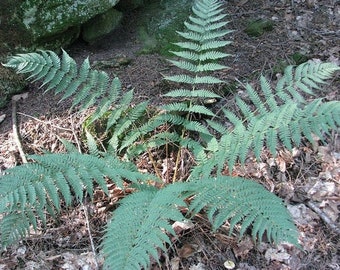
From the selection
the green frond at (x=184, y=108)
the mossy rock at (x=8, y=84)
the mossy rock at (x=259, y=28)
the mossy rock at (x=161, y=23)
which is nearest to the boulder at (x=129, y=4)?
the mossy rock at (x=161, y=23)

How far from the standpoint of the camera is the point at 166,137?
324cm

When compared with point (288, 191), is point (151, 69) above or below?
above

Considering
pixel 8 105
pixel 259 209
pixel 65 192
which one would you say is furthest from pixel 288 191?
pixel 8 105

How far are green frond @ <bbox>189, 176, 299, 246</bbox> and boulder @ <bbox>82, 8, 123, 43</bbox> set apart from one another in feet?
7.02

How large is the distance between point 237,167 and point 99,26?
205cm

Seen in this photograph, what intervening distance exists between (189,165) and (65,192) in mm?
1189

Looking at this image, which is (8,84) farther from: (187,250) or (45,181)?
(187,250)

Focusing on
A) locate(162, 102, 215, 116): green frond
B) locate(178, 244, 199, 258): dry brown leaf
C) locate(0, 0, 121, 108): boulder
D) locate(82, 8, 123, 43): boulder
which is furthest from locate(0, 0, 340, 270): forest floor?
locate(162, 102, 215, 116): green frond

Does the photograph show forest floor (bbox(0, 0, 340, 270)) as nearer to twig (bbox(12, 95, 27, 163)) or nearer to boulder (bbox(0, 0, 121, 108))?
twig (bbox(12, 95, 27, 163))

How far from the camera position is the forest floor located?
2756 millimetres

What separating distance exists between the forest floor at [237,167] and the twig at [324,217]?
10mm

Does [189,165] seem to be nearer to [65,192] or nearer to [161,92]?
[161,92]

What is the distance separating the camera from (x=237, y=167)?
3219mm

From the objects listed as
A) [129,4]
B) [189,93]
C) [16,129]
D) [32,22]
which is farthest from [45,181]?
[129,4]
